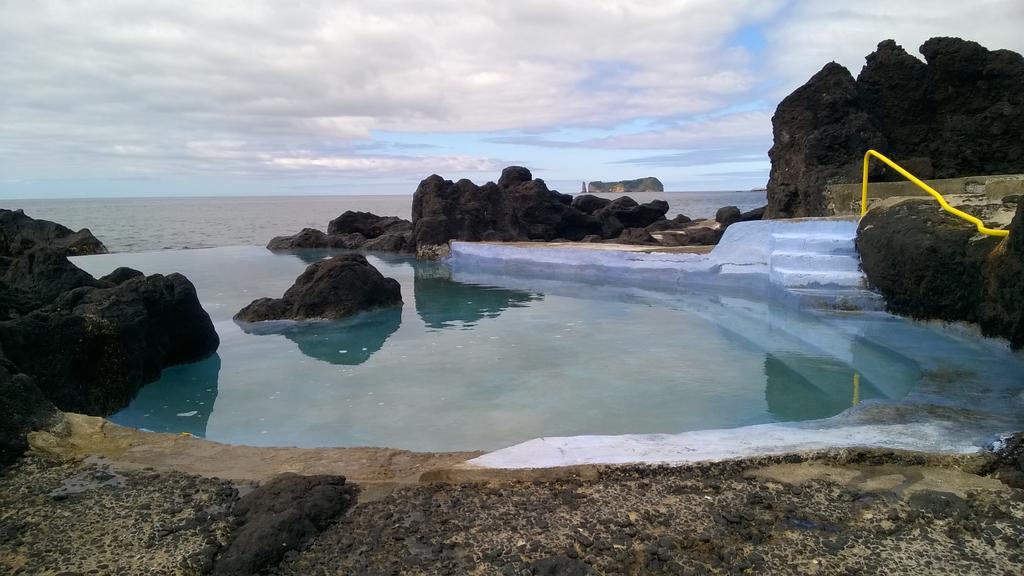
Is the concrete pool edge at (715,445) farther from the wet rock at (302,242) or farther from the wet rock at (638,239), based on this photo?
the wet rock at (302,242)

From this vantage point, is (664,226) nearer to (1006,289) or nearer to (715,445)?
(1006,289)

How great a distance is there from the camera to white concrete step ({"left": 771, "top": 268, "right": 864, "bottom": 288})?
29.5 ft

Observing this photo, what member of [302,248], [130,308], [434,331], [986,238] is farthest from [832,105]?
[302,248]

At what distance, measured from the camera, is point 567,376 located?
20.8 ft

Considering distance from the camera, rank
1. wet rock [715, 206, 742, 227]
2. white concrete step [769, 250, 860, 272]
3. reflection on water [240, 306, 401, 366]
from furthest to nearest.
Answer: wet rock [715, 206, 742, 227] < white concrete step [769, 250, 860, 272] < reflection on water [240, 306, 401, 366]

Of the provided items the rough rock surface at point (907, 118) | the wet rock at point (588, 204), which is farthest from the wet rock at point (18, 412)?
the wet rock at point (588, 204)

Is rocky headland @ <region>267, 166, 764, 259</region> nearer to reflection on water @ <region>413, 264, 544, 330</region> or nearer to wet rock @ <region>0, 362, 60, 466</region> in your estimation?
reflection on water @ <region>413, 264, 544, 330</region>

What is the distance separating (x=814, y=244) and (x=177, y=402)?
8507 millimetres

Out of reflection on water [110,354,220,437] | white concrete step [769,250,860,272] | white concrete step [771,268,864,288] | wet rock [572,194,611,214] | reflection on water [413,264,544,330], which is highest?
wet rock [572,194,611,214]

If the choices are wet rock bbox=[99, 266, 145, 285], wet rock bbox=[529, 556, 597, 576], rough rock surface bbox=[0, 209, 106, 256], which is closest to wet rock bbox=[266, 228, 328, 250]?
rough rock surface bbox=[0, 209, 106, 256]

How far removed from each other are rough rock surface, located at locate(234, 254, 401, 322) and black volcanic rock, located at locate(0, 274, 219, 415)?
6.70 feet

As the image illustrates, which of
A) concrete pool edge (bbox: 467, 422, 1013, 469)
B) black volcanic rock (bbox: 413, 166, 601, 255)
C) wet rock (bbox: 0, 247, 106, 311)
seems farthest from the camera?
black volcanic rock (bbox: 413, 166, 601, 255)

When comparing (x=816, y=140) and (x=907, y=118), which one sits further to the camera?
(x=907, y=118)

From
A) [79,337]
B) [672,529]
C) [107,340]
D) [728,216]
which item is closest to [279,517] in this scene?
[672,529]
